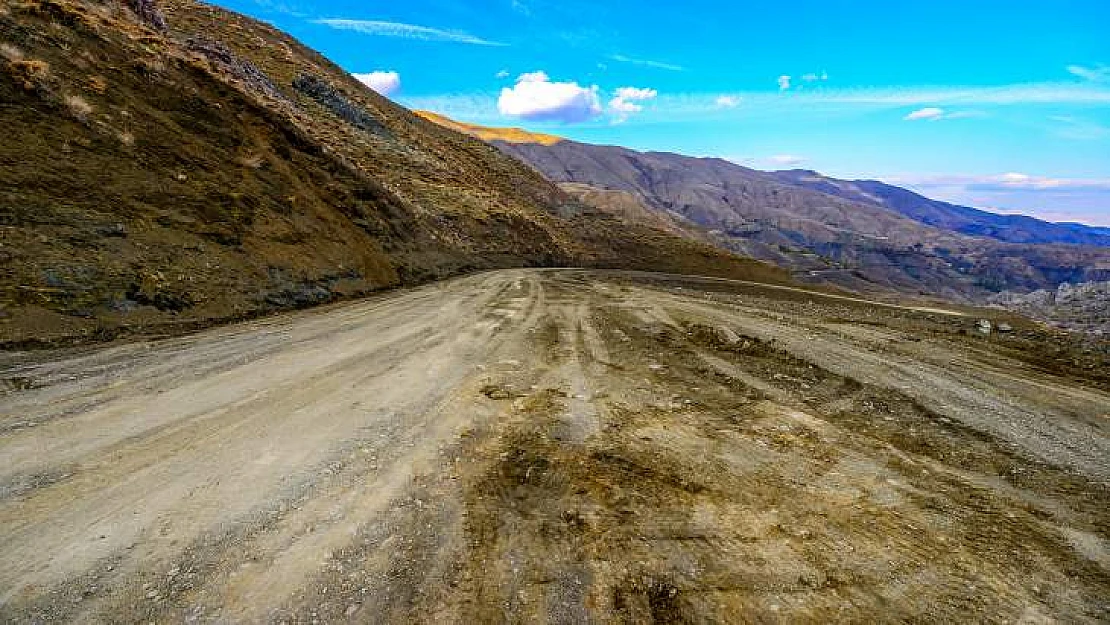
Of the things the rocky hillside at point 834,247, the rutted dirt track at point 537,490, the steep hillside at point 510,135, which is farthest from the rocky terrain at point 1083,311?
the steep hillside at point 510,135

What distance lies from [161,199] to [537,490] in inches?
537

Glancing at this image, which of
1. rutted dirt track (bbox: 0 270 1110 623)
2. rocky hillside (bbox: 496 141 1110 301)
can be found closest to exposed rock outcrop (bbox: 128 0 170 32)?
rutted dirt track (bbox: 0 270 1110 623)

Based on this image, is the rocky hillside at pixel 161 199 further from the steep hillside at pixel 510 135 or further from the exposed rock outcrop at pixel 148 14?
the steep hillside at pixel 510 135

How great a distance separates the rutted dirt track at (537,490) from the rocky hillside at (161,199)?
2.54m

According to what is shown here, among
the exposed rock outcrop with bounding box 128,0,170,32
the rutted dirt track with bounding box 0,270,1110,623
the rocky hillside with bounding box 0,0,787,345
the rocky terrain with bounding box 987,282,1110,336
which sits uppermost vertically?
the exposed rock outcrop with bounding box 128,0,170,32

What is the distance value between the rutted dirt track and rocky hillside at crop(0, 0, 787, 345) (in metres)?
2.54

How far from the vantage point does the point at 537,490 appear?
178 inches

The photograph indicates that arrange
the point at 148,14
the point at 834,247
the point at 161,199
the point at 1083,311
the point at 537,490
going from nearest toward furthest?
the point at 537,490
the point at 161,199
the point at 148,14
the point at 1083,311
the point at 834,247

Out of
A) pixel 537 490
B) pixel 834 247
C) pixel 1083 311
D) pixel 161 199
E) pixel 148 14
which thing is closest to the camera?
pixel 537 490

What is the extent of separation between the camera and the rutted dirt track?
3.22m

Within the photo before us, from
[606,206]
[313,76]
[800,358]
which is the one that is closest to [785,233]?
[606,206]

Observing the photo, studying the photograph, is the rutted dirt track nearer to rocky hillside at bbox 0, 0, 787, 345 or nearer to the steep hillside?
rocky hillside at bbox 0, 0, 787, 345

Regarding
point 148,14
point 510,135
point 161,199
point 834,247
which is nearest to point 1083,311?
point 161,199

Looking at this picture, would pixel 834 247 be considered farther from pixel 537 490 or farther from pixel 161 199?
pixel 537 490
